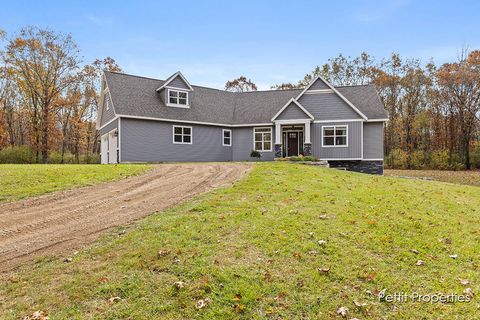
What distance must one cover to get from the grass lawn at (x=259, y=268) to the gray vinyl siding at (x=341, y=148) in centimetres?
1645

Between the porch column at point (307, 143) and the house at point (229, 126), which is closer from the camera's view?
the house at point (229, 126)

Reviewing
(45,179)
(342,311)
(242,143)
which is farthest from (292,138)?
(342,311)

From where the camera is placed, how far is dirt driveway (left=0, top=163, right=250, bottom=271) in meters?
5.72

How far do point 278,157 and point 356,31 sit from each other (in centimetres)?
984

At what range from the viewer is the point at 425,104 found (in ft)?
131

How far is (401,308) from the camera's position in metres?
4.01

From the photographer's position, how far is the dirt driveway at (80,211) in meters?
5.72

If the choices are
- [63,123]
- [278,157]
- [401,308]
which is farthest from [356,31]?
[63,123]

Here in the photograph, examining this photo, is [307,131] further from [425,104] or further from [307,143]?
[425,104]

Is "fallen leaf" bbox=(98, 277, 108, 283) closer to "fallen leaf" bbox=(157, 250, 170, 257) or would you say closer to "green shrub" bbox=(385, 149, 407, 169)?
"fallen leaf" bbox=(157, 250, 170, 257)

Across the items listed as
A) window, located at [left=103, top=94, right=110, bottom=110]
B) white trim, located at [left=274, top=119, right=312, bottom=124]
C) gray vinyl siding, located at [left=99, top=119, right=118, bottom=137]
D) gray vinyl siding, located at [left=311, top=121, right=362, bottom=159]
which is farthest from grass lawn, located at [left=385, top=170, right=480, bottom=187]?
window, located at [left=103, top=94, right=110, bottom=110]

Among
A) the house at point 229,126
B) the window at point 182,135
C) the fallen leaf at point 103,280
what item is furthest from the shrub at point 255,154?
the fallen leaf at point 103,280

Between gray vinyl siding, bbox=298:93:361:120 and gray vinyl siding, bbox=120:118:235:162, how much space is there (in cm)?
712

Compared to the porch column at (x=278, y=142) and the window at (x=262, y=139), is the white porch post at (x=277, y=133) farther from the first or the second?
the window at (x=262, y=139)
